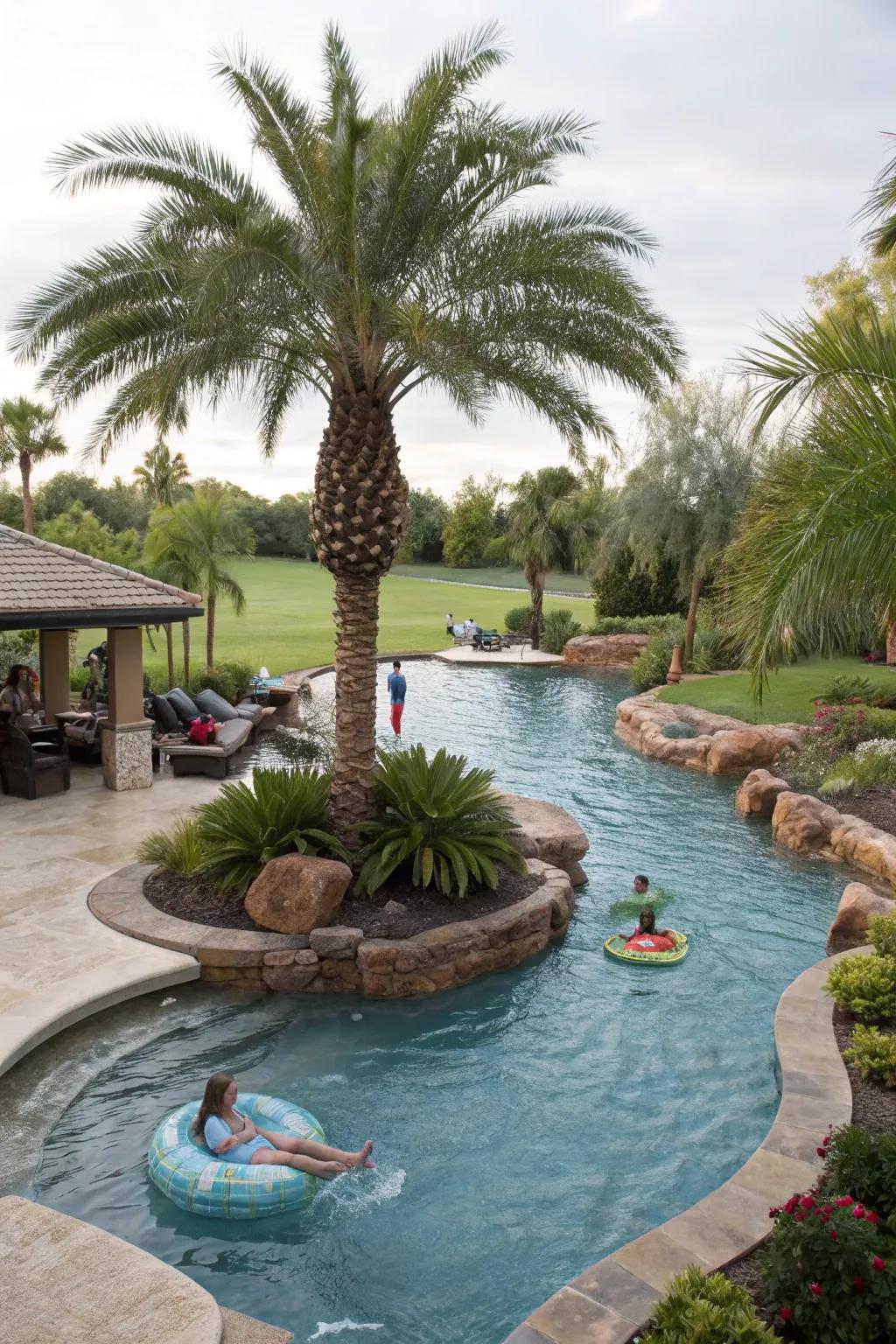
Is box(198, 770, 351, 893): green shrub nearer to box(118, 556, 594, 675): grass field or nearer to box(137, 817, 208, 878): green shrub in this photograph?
box(137, 817, 208, 878): green shrub

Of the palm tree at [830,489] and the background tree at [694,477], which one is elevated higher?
the background tree at [694,477]

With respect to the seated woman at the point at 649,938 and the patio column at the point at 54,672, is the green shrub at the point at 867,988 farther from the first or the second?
the patio column at the point at 54,672

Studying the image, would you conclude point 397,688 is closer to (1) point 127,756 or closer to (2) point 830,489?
(1) point 127,756

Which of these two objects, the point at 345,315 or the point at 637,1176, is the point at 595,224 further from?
the point at 637,1176

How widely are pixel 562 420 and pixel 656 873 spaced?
5.94 metres

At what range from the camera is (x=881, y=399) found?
24.0 ft

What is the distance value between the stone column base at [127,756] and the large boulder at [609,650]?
71.3ft

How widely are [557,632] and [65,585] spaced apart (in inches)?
994

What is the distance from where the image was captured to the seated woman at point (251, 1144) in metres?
6.40

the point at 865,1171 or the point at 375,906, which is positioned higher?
the point at 865,1171

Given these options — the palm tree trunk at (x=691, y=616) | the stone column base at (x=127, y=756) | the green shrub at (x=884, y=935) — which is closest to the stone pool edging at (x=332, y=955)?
the green shrub at (x=884, y=935)

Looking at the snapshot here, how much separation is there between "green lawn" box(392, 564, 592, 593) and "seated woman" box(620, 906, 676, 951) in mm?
54246

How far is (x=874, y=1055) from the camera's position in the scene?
714 centimetres

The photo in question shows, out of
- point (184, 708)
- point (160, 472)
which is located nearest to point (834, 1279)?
point (184, 708)
